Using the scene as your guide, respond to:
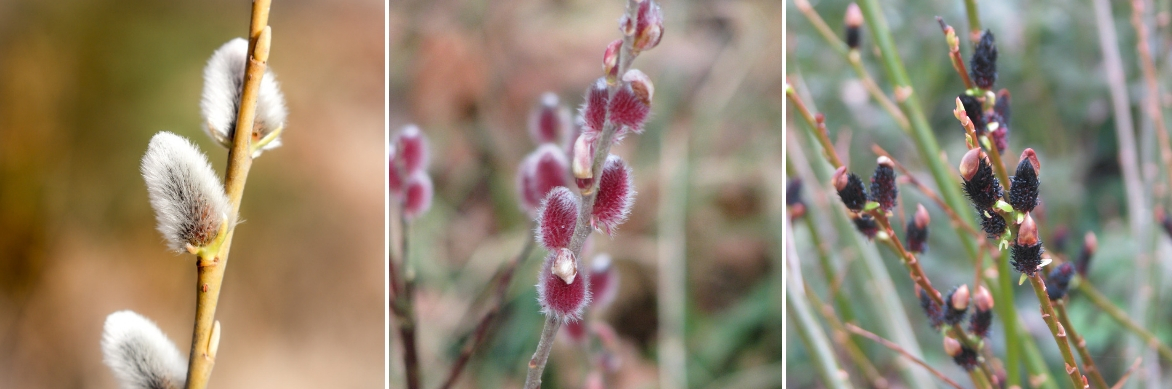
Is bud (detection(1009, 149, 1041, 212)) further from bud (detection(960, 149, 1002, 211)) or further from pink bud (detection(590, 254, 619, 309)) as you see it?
pink bud (detection(590, 254, 619, 309))

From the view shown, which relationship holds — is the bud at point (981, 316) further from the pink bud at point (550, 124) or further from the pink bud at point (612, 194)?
the pink bud at point (550, 124)

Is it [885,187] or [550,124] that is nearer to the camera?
[885,187]

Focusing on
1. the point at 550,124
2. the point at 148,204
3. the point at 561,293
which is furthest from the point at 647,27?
the point at 148,204

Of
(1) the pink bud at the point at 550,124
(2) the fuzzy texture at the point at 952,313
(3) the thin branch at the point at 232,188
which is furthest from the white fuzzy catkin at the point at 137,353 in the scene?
(2) the fuzzy texture at the point at 952,313

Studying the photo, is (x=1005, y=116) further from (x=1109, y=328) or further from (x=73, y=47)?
(x=73, y=47)

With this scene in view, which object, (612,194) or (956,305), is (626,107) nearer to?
(612,194)

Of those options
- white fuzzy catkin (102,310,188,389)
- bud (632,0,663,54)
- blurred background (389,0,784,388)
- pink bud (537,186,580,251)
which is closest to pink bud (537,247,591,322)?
pink bud (537,186,580,251)
